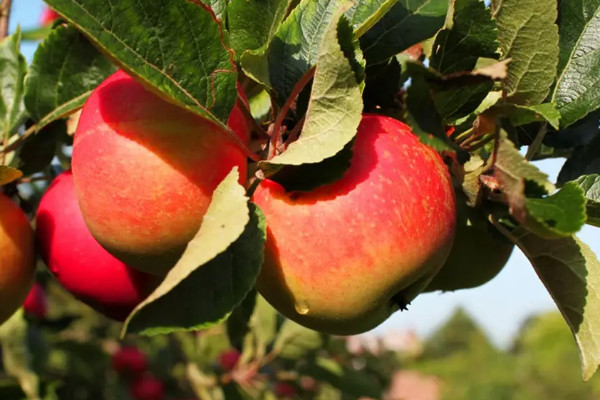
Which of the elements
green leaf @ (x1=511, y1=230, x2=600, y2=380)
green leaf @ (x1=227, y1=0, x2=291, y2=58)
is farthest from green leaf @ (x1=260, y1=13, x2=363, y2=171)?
green leaf @ (x1=511, y1=230, x2=600, y2=380)

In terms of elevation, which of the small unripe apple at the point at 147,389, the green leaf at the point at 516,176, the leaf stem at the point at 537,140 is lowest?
the small unripe apple at the point at 147,389

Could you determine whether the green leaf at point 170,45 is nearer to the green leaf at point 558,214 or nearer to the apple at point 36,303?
the green leaf at point 558,214

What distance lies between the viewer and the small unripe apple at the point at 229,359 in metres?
2.35

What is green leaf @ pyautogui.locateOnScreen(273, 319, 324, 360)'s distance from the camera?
6.44 ft

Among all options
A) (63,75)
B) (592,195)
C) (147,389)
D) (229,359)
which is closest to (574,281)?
(592,195)

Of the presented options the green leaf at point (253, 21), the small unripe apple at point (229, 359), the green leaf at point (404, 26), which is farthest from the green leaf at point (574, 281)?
the small unripe apple at point (229, 359)

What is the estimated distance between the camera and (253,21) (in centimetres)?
76

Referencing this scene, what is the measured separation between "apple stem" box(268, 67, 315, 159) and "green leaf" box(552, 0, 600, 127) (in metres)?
0.29

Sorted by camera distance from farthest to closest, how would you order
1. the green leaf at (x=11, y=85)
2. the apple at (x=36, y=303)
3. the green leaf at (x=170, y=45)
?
the apple at (x=36, y=303)
the green leaf at (x=11, y=85)
the green leaf at (x=170, y=45)

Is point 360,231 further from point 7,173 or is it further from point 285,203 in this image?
point 7,173

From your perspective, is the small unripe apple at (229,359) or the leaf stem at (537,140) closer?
the leaf stem at (537,140)

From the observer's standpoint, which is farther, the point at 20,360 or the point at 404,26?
the point at 20,360

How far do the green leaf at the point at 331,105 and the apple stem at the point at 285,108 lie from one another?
3 centimetres

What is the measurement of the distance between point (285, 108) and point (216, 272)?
18cm
